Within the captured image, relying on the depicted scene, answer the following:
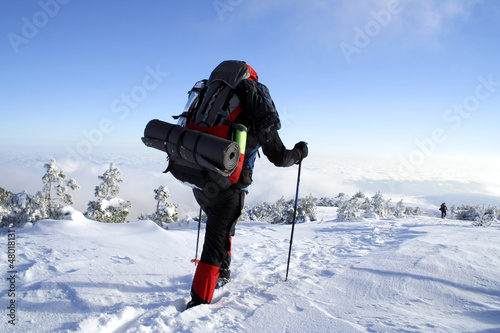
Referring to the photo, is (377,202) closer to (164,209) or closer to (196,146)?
(164,209)

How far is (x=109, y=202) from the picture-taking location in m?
21.1

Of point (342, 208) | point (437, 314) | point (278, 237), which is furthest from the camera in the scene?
point (342, 208)

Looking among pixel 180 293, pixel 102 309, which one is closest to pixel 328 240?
pixel 180 293

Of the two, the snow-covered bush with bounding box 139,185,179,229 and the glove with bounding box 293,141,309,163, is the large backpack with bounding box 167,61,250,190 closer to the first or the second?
the glove with bounding box 293,141,309,163

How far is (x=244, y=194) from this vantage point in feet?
9.09

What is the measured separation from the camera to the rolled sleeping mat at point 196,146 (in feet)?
7.04

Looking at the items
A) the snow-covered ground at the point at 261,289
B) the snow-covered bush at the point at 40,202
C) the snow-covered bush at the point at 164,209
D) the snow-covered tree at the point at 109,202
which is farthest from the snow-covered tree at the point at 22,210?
the snow-covered ground at the point at 261,289

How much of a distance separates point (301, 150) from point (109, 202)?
863 inches

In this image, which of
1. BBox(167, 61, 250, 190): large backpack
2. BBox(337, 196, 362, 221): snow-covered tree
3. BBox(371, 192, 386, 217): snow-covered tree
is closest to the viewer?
BBox(167, 61, 250, 190): large backpack

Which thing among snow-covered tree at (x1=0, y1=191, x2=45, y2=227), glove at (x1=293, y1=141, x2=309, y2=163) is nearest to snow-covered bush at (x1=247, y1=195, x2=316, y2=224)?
glove at (x1=293, y1=141, x2=309, y2=163)

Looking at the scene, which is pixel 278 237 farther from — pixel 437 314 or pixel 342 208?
pixel 342 208

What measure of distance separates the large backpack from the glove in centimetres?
90

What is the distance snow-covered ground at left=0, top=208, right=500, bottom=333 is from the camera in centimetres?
192

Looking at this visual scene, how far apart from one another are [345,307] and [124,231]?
4.94 metres
